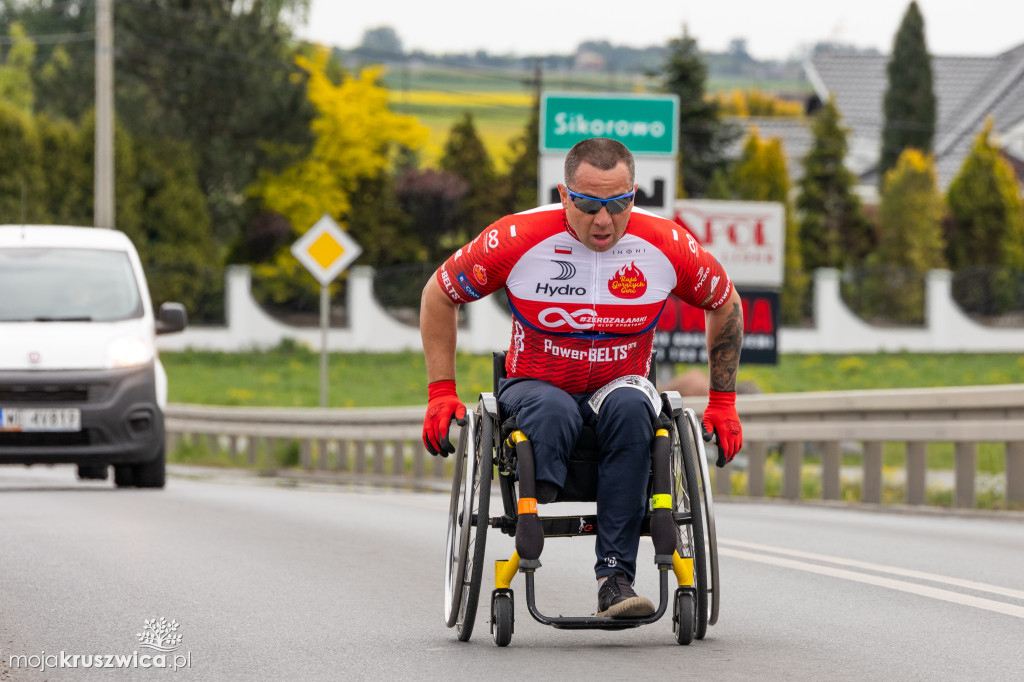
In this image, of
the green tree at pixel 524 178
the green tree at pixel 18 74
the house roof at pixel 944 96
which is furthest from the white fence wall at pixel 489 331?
the house roof at pixel 944 96

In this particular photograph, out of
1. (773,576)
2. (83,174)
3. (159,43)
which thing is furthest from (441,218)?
(773,576)

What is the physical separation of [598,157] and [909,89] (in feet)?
213

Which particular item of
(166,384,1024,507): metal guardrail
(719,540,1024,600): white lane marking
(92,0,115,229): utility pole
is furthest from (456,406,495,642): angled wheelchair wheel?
(92,0,115,229): utility pole

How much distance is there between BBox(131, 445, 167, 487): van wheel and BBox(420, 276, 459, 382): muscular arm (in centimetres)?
804

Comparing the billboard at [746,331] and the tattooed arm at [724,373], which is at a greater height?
the billboard at [746,331]

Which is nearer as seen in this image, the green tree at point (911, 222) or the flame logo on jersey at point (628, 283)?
the flame logo on jersey at point (628, 283)

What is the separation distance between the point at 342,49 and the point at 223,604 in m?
54.1

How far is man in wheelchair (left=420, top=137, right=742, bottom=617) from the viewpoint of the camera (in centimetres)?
600

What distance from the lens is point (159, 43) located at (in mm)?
49312

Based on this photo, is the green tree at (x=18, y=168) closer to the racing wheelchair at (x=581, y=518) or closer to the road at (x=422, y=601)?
the road at (x=422, y=601)

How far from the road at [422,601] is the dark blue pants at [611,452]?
0.37 metres

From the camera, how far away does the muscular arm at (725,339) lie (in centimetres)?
662

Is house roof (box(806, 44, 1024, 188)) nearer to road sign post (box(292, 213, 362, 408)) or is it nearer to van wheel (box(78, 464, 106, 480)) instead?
road sign post (box(292, 213, 362, 408))
